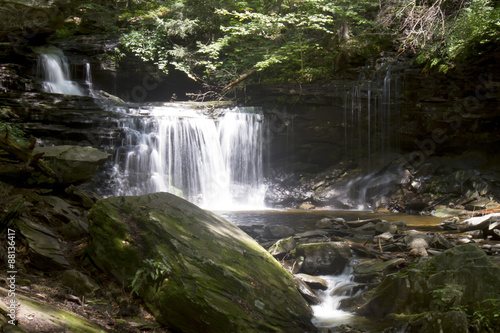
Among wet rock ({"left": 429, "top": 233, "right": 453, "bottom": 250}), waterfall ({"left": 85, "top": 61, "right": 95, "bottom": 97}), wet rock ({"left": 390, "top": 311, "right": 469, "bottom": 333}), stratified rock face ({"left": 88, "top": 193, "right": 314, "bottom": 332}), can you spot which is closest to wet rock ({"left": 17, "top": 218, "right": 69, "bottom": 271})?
stratified rock face ({"left": 88, "top": 193, "right": 314, "bottom": 332})

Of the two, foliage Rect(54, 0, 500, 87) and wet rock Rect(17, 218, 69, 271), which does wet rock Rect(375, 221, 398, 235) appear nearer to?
wet rock Rect(17, 218, 69, 271)

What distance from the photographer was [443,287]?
384 centimetres

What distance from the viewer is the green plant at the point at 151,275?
3447mm

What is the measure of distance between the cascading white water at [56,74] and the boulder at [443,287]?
15.3m

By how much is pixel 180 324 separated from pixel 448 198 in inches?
457

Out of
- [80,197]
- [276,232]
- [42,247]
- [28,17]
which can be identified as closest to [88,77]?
[28,17]

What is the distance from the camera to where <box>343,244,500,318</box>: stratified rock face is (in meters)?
3.68

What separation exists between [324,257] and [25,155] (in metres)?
5.05

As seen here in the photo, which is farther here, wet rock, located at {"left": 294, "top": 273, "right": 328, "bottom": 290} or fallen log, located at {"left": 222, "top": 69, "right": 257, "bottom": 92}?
fallen log, located at {"left": 222, "top": 69, "right": 257, "bottom": 92}

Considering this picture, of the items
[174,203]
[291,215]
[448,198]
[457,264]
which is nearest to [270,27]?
[291,215]

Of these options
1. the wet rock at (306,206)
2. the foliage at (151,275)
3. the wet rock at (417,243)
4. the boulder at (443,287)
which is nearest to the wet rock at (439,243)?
the wet rock at (417,243)

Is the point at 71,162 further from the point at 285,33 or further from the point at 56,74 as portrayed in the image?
the point at 285,33

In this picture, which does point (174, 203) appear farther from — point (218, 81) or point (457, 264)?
point (218, 81)

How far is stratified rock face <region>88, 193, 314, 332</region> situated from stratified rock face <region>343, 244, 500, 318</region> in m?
1.00
